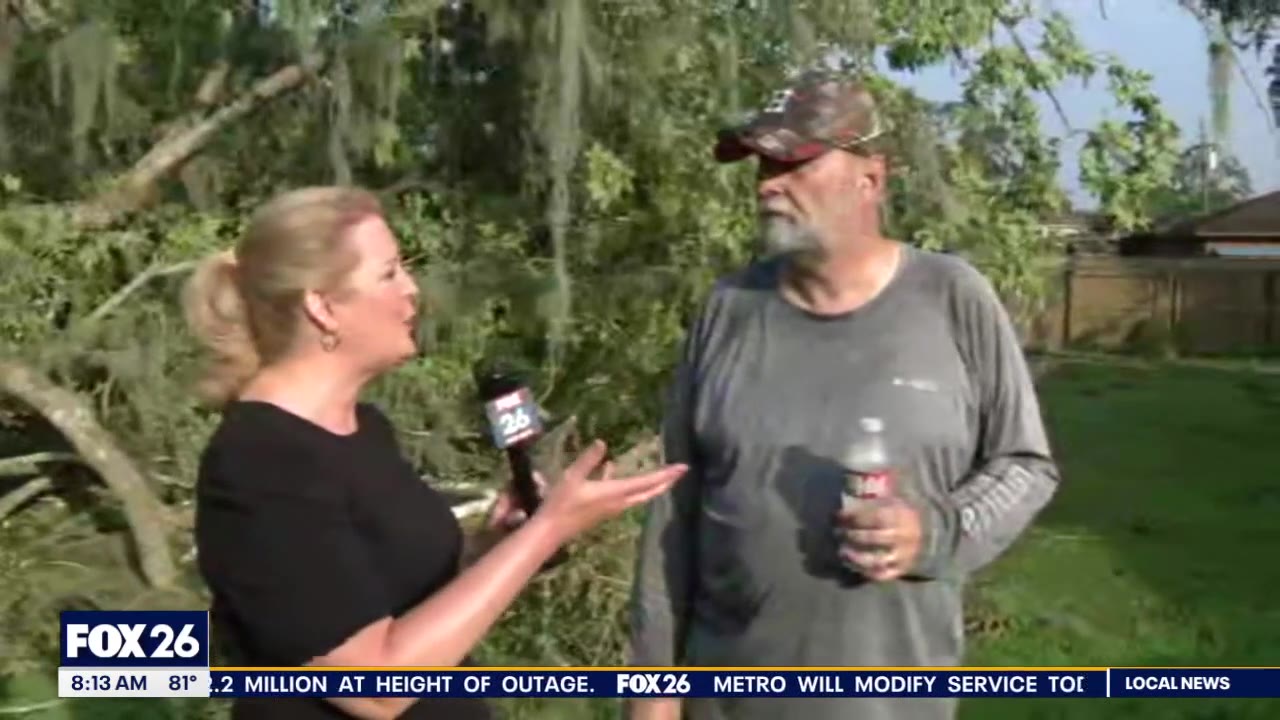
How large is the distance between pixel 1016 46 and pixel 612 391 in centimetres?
212

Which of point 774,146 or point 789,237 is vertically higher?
point 774,146

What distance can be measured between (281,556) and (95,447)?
5.27 metres

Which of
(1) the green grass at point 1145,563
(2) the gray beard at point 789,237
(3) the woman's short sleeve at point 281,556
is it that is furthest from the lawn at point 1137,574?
(3) the woman's short sleeve at point 281,556

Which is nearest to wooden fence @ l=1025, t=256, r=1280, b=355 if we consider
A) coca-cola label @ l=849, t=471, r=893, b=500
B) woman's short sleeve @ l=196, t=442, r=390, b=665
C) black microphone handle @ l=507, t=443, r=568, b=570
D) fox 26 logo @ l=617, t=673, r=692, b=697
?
fox 26 logo @ l=617, t=673, r=692, b=697

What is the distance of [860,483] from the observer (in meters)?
2.30

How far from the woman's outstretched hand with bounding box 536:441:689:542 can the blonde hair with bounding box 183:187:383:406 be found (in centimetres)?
37

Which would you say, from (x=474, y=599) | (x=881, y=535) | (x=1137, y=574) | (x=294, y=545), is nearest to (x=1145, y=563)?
(x=1137, y=574)

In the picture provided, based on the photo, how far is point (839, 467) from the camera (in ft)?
8.04

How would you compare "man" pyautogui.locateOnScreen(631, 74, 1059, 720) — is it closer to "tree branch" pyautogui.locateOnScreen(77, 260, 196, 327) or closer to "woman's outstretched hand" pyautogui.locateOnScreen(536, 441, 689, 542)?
"woman's outstretched hand" pyautogui.locateOnScreen(536, 441, 689, 542)

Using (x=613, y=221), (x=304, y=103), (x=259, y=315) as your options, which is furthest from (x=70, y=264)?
(x=259, y=315)

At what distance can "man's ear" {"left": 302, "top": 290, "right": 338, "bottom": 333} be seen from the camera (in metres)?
2.23

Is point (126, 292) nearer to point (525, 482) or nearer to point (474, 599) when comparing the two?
point (525, 482)

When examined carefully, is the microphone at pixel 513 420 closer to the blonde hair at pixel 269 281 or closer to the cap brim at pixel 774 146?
the blonde hair at pixel 269 281

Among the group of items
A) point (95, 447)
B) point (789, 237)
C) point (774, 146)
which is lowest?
point (95, 447)
